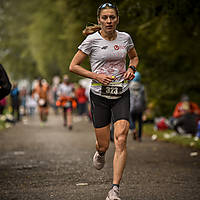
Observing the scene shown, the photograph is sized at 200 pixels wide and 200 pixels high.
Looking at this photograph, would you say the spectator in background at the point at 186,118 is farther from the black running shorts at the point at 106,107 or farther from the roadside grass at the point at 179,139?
the black running shorts at the point at 106,107

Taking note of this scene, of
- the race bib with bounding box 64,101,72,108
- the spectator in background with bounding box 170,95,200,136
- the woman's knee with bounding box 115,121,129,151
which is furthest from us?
the race bib with bounding box 64,101,72,108

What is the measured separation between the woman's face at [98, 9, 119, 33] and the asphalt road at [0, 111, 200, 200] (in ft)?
Answer: 6.11

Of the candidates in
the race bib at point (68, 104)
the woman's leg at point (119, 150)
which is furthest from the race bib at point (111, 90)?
the race bib at point (68, 104)

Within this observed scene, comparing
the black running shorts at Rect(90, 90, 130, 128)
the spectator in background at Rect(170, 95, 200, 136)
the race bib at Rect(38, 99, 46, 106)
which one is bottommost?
the race bib at Rect(38, 99, 46, 106)

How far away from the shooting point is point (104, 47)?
6301mm

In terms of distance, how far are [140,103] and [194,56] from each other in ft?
16.0

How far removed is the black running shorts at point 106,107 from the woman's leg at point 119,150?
0.45 ft

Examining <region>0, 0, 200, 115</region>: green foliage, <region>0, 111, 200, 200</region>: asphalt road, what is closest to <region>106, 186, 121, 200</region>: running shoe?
<region>0, 111, 200, 200</region>: asphalt road

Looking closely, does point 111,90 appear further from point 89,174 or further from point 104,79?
point 89,174

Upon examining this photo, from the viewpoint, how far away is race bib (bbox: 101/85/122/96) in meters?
6.28

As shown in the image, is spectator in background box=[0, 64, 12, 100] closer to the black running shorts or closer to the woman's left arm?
the black running shorts

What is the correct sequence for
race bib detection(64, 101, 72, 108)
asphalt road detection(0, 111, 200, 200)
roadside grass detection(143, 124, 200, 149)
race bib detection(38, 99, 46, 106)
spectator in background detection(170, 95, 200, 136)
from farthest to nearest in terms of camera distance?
race bib detection(38, 99, 46, 106) → race bib detection(64, 101, 72, 108) → spectator in background detection(170, 95, 200, 136) → roadside grass detection(143, 124, 200, 149) → asphalt road detection(0, 111, 200, 200)

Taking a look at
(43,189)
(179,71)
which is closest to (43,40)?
(179,71)

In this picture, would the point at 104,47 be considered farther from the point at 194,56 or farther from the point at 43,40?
the point at 43,40
